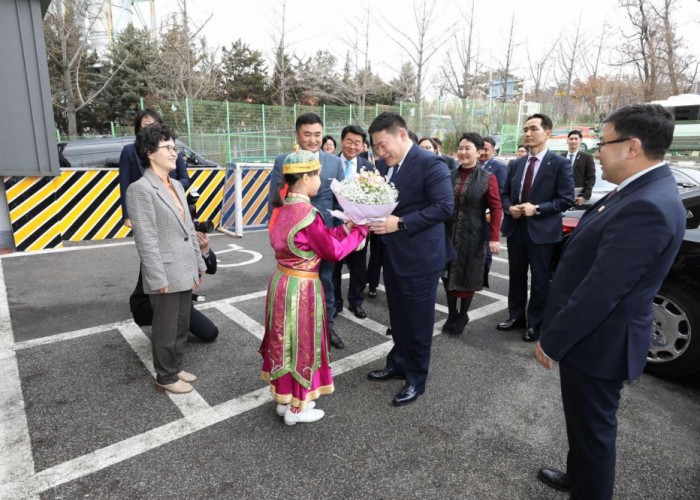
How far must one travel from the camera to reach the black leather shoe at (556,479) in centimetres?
236

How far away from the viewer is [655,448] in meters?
2.72

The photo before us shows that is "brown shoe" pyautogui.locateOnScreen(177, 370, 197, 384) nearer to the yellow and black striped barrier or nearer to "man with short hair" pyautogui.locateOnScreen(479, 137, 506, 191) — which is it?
"man with short hair" pyautogui.locateOnScreen(479, 137, 506, 191)

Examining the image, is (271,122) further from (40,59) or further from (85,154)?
(40,59)

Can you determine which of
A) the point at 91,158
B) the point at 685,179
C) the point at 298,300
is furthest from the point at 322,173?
the point at 91,158

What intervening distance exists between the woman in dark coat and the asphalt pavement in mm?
534

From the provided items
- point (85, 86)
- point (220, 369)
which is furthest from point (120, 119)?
point (220, 369)

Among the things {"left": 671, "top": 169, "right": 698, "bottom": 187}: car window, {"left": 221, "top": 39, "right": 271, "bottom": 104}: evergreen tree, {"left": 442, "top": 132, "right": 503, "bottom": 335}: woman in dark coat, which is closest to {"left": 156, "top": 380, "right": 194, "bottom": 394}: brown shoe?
{"left": 442, "top": 132, "right": 503, "bottom": 335}: woman in dark coat

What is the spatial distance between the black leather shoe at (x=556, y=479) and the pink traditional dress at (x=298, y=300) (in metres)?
1.39

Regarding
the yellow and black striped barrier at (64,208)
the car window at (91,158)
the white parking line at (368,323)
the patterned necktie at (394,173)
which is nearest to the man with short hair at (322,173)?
the white parking line at (368,323)

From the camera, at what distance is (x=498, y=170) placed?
Answer: 17.5ft

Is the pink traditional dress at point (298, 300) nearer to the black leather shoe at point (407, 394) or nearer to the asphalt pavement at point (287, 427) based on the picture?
the asphalt pavement at point (287, 427)

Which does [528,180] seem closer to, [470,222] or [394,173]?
[470,222]

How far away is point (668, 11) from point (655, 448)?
100 feet

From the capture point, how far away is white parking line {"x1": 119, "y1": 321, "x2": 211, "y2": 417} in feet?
9.98
